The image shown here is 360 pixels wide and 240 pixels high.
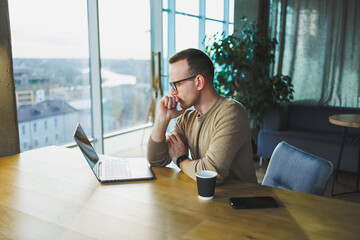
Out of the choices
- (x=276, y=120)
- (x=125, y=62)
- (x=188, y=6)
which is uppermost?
(x=188, y=6)

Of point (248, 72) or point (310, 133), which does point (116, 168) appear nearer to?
point (248, 72)

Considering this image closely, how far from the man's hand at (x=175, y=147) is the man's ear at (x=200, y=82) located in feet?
0.93

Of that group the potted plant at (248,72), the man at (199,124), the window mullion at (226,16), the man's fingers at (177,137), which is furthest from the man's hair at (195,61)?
the window mullion at (226,16)

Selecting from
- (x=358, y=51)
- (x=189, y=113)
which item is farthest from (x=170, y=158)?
(x=358, y=51)

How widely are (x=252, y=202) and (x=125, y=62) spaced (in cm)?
383

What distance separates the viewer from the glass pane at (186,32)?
195 inches

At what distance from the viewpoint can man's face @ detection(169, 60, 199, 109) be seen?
1667mm

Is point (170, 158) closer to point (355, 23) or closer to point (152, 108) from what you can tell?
point (152, 108)

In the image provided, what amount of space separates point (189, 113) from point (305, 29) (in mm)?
3688

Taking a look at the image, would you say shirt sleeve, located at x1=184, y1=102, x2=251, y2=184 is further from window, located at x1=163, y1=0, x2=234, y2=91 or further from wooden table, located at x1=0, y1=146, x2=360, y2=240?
window, located at x1=163, y1=0, x2=234, y2=91

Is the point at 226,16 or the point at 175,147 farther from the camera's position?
the point at 226,16

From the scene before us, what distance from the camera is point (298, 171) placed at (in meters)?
1.50

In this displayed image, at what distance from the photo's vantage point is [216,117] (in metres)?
1.61

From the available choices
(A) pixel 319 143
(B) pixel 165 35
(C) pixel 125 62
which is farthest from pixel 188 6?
(A) pixel 319 143
